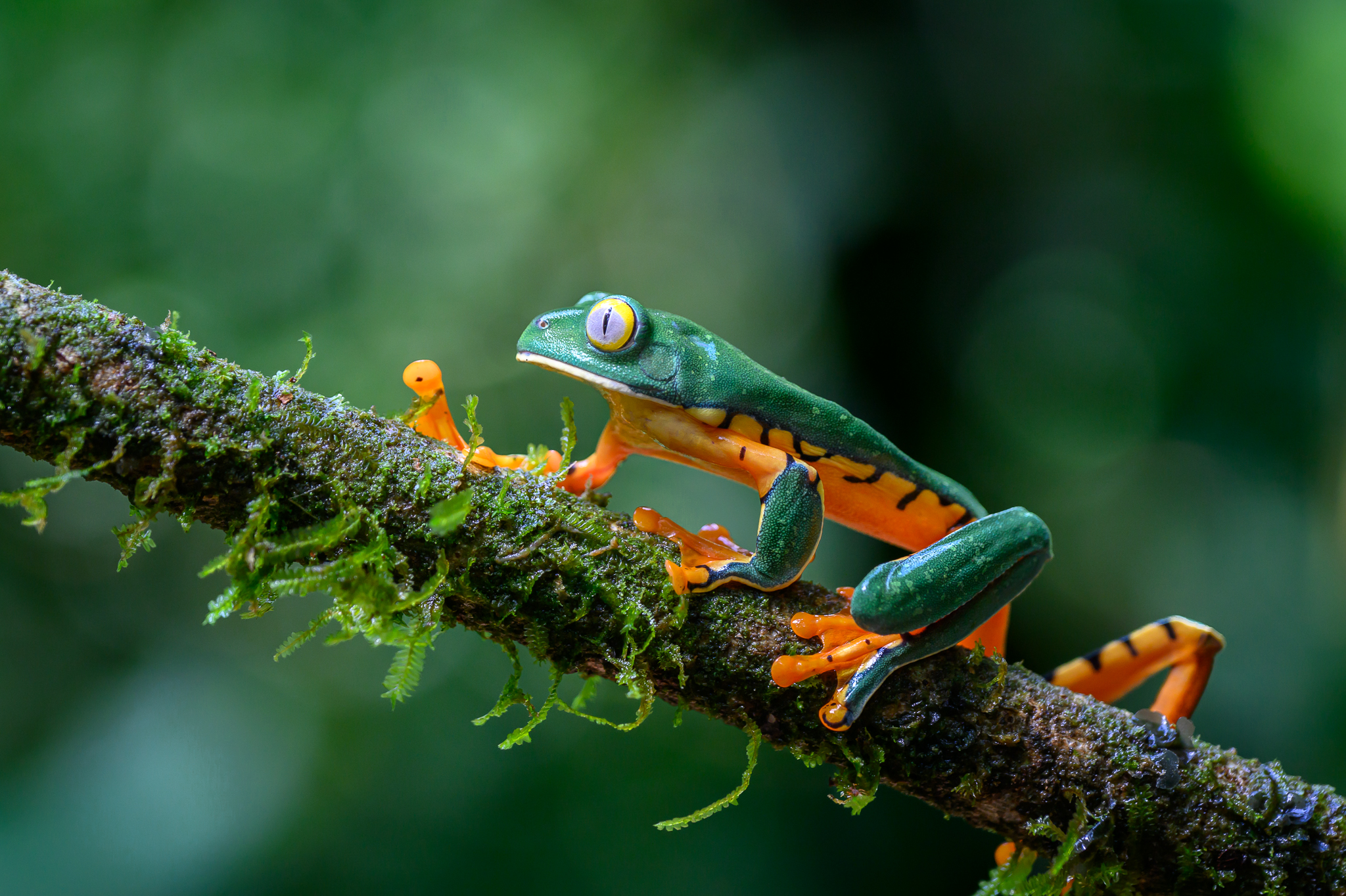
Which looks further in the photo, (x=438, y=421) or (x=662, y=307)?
(x=662, y=307)

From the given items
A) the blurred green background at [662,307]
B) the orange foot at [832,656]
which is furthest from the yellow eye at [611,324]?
the blurred green background at [662,307]

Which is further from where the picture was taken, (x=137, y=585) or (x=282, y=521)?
(x=137, y=585)

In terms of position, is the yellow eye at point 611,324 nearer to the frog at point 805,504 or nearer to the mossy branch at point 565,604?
the frog at point 805,504

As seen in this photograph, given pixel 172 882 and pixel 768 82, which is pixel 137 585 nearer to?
pixel 172 882

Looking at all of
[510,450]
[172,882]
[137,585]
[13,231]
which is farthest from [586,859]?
[13,231]

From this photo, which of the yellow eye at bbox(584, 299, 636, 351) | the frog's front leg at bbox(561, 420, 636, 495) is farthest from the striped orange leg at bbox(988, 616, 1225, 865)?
the yellow eye at bbox(584, 299, 636, 351)

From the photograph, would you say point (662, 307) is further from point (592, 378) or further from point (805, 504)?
point (805, 504)

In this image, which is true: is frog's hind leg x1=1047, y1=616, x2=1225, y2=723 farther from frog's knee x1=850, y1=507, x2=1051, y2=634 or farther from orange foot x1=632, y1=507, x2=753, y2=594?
orange foot x1=632, y1=507, x2=753, y2=594

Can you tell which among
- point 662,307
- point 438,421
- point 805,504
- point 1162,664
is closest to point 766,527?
point 805,504

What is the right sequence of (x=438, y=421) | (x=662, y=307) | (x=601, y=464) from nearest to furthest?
(x=438, y=421), (x=601, y=464), (x=662, y=307)
